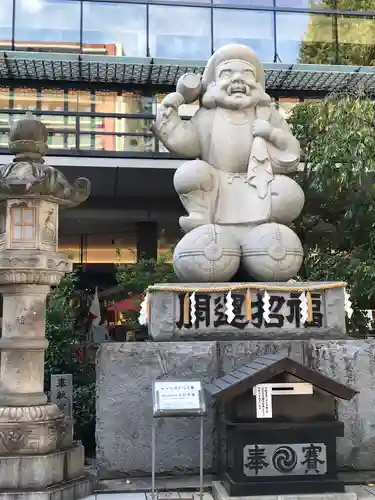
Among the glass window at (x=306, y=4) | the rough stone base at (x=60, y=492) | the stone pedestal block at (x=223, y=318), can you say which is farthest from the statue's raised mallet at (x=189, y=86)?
the glass window at (x=306, y=4)

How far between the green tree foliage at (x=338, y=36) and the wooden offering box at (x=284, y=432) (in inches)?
490

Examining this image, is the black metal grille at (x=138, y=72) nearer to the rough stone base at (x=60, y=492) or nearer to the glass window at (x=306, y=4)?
the glass window at (x=306, y=4)

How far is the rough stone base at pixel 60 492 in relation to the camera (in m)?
4.62

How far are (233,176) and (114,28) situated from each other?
980cm

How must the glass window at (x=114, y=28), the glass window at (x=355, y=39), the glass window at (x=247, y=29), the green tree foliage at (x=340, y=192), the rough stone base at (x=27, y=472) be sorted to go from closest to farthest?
1. the rough stone base at (x=27, y=472)
2. the green tree foliage at (x=340, y=192)
3. the glass window at (x=114, y=28)
4. the glass window at (x=247, y=29)
5. the glass window at (x=355, y=39)

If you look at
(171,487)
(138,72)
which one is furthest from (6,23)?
(171,487)

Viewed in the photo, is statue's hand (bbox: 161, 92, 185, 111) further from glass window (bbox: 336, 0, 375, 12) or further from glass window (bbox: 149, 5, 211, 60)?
glass window (bbox: 336, 0, 375, 12)

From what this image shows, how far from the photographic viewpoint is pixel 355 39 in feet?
50.7

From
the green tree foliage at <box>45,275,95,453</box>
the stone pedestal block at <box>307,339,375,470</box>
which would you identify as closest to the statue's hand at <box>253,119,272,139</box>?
the stone pedestal block at <box>307,339,375,470</box>

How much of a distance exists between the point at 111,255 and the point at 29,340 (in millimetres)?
14746

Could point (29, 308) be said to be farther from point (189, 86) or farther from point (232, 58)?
point (232, 58)

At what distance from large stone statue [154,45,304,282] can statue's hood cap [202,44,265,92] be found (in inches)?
0.5

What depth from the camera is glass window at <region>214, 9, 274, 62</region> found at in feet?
49.3

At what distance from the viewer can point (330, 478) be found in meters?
4.69
